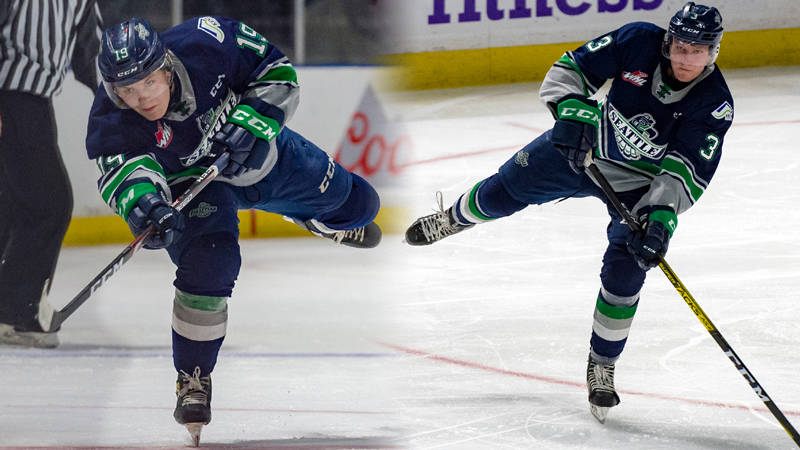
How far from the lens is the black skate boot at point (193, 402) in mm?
2775

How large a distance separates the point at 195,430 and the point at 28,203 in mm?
1956

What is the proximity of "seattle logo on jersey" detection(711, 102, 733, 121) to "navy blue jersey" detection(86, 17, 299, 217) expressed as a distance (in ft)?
3.57

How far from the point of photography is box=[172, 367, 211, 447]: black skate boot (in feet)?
9.11

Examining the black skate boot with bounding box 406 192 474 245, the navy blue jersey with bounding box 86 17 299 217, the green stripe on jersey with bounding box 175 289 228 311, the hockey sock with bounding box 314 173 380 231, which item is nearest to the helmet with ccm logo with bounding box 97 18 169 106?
the navy blue jersey with bounding box 86 17 299 217

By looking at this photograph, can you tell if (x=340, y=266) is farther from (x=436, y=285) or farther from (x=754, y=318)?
(x=754, y=318)

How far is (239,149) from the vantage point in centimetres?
280

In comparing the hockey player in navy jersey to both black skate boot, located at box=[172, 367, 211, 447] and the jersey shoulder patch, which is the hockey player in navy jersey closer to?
the jersey shoulder patch

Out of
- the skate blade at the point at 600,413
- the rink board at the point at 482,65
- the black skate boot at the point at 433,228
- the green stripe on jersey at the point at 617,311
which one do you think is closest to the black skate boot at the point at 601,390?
the skate blade at the point at 600,413

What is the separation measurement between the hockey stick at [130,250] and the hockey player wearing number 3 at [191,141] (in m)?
0.03

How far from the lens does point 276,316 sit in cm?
411

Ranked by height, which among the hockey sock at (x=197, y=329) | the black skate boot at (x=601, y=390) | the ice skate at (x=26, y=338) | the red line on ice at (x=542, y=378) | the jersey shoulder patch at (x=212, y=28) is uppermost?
the jersey shoulder patch at (x=212, y=28)

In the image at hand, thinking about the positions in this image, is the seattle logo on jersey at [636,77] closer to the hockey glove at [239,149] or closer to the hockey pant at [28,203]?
the hockey glove at [239,149]

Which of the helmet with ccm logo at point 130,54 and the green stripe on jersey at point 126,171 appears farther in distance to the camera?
the green stripe on jersey at point 126,171

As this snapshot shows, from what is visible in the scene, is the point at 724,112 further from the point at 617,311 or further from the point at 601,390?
the point at 601,390
